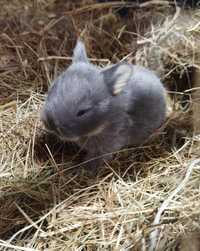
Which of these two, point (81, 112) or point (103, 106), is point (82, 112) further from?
point (103, 106)

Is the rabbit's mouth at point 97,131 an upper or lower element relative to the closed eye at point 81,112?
lower

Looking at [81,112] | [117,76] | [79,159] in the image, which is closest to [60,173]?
[79,159]

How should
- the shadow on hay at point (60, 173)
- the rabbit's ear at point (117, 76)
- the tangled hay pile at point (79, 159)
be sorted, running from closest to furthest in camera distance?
A: the tangled hay pile at point (79, 159) → the shadow on hay at point (60, 173) → the rabbit's ear at point (117, 76)

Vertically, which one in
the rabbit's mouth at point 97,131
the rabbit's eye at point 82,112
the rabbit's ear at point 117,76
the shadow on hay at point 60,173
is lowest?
the shadow on hay at point 60,173

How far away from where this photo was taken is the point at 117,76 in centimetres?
347

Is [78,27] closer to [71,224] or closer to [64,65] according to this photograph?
[64,65]

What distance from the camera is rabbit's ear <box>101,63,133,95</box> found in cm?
346

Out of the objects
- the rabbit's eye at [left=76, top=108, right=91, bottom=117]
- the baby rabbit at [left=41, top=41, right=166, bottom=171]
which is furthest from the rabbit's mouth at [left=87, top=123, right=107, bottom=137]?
the rabbit's eye at [left=76, top=108, right=91, bottom=117]

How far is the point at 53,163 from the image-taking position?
11.8 feet

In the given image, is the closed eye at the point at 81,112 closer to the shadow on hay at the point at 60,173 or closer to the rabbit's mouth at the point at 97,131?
the rabbit's mouth at the point at 97,131

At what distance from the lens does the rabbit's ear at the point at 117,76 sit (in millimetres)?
3455

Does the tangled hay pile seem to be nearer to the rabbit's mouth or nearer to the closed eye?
the rabbit's mouth

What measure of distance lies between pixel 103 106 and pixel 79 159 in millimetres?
501

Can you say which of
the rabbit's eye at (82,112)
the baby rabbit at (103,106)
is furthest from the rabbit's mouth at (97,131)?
the rabbit's eye at (82,112)
